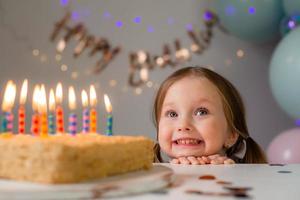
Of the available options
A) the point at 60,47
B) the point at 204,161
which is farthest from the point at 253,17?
the point at 204,161

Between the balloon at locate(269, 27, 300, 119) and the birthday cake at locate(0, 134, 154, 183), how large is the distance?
181 cm

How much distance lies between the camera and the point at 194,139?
1622 mm

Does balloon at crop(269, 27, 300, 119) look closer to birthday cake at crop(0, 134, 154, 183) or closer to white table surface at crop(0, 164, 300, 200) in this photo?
white table surface at crop(0, 164, 300, 200)

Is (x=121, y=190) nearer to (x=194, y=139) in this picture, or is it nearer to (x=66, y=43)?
(x=194, y=139)

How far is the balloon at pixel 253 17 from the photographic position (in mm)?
2916

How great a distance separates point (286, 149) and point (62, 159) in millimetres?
2124

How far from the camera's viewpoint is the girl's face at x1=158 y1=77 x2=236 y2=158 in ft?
5.29

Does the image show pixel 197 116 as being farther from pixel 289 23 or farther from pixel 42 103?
pixel 289 23

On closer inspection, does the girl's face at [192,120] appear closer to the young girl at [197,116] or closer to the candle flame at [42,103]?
the young girl at [197,116]

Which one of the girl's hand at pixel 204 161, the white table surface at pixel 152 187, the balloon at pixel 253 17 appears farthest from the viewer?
the balloon at pixel 253 17

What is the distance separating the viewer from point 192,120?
161 centimetres

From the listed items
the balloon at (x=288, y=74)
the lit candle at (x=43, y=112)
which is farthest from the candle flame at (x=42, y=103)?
the balloon at (x=288, y=74)

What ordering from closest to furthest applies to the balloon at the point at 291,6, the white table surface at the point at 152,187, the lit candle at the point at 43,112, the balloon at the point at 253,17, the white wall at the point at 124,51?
the white table surface at the point at 152,187, the lit candle at the point at 43,112, the balloon at the point at 291,6, the balloon at the point at 253,17, the white wall at the point at 124,51

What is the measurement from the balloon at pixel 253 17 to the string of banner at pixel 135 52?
1.52 feet
